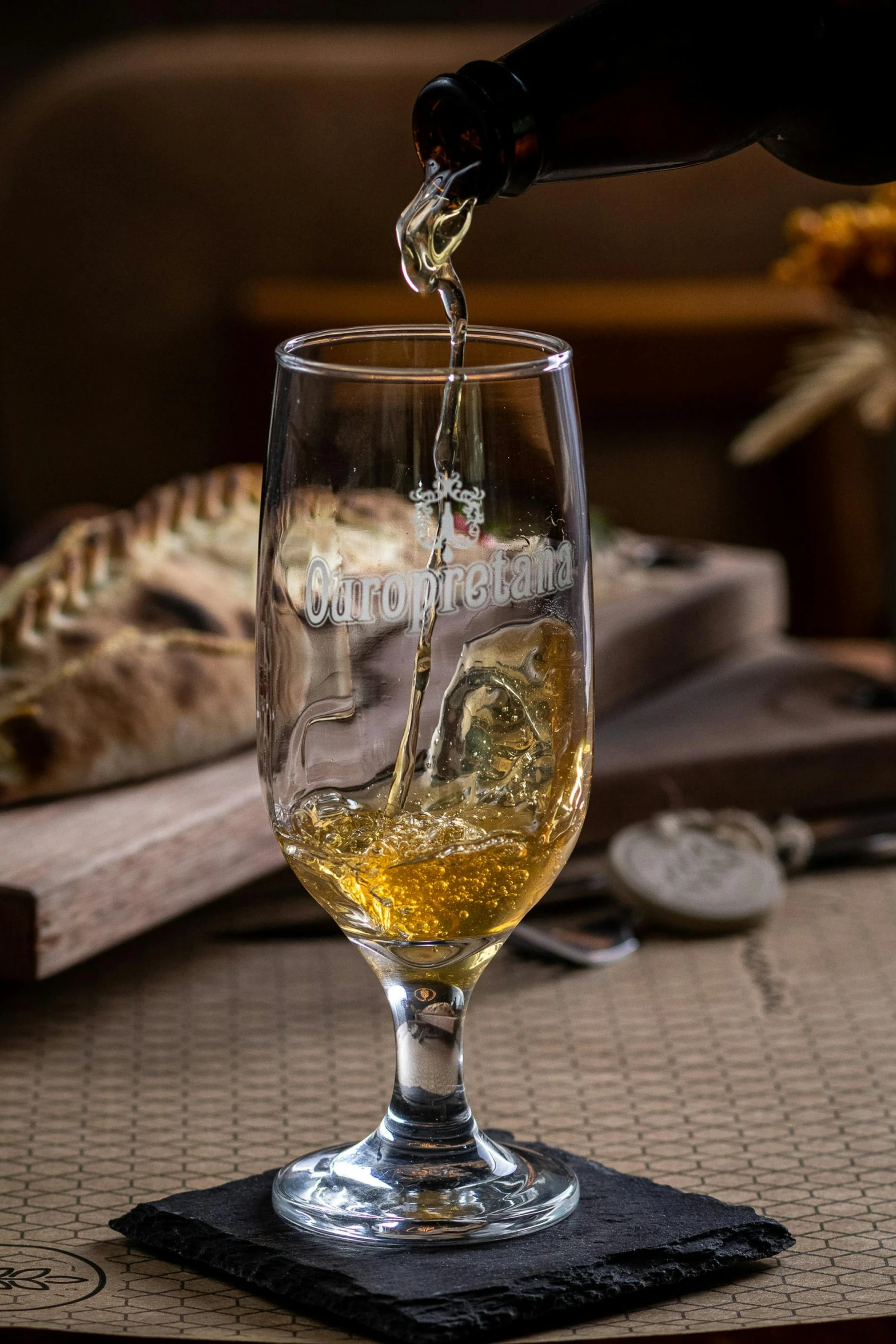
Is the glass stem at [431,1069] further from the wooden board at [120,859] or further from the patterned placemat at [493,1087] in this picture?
the wooden board at [120,859]

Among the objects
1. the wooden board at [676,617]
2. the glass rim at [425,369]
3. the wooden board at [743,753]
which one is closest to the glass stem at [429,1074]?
the glass rim at [425,369]

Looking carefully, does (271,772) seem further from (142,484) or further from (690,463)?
(142,484)

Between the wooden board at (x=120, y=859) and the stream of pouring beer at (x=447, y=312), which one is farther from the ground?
the stream of pouring beer at (x=447, y=312)

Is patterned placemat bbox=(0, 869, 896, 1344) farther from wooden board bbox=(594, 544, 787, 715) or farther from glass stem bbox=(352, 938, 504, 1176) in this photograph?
wooden board bbox=(594, 544, 787, 715)

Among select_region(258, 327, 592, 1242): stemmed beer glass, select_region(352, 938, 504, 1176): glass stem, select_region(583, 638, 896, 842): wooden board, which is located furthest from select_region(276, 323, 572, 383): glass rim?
select_region(583, 638, 896, 842): wooden board

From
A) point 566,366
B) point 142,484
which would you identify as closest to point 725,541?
point 142,484

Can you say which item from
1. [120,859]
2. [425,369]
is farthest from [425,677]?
[120,859]

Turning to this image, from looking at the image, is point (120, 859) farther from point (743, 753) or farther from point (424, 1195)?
point (743, 753)
